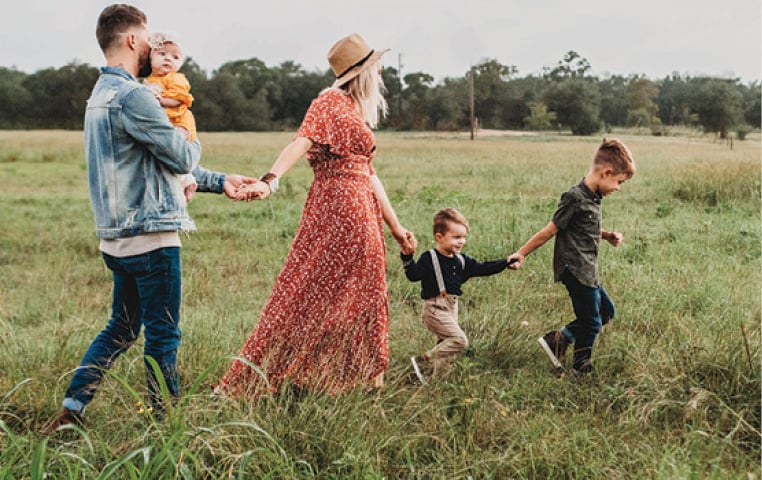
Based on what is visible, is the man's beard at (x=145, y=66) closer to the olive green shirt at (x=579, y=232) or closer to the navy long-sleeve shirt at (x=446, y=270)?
the navy long-sleeve shirt at (x=446, y=270)

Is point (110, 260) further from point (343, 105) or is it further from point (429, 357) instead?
point (429, 357)

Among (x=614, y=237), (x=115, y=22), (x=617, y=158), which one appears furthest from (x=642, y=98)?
(x=115, y=22)

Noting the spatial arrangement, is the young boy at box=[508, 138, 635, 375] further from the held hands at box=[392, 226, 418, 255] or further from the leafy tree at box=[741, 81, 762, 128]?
the leafy tree at box=[741, 81, 762, 128]

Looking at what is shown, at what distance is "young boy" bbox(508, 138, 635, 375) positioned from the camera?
13.4 feet

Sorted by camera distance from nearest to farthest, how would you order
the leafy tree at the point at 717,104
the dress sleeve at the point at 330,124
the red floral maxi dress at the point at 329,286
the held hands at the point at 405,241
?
the dress sleeve at the point at 330,124, the red floral maxi dress at the point at 329,286, the held hands at the point at 405,241, the leafy tree at the point at 717,104

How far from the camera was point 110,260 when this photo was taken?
10.7ft

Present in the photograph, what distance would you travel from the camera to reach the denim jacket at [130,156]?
3.03 metres

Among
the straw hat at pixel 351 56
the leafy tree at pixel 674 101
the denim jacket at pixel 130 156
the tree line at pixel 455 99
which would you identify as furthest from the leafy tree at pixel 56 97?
the denim jacket at pixel 130 156

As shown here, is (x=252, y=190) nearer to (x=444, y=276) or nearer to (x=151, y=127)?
(x=151, y=127)

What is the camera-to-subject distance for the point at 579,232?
4.16 metres

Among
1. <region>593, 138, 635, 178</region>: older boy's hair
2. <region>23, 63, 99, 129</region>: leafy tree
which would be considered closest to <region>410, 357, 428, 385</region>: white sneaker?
<region>593, 138, 635, 178</region>: older boy's hair

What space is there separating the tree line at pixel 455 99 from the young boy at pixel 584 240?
41812 millimetres

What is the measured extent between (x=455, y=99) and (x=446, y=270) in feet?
183

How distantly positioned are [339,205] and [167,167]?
0.98 m
